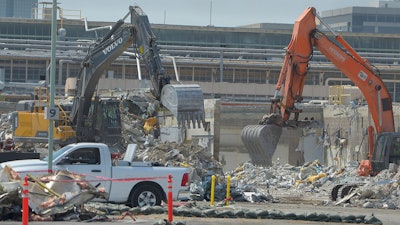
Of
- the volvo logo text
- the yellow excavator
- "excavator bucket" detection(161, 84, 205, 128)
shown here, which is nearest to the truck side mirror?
the yellow excavator

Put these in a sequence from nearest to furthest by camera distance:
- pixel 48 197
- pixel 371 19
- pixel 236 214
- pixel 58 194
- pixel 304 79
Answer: pixel 48 197, pixel 58 194, pixel 236 214, pixel 304 79, pixel 371 19

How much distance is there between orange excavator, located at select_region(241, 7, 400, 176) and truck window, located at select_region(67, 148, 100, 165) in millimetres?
16292

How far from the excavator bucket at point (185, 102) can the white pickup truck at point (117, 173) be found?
34.1 ft

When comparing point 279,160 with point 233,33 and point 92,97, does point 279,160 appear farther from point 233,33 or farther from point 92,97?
point 233,33

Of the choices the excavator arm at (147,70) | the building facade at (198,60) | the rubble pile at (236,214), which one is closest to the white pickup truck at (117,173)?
the rubble pile at (236,214)

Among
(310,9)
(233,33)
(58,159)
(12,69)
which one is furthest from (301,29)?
(233,33)

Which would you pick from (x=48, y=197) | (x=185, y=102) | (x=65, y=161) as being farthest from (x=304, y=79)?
(x=48, y=197)

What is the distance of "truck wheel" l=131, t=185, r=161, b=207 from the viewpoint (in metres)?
26.6

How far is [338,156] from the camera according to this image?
2137 inches

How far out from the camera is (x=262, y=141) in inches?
1742

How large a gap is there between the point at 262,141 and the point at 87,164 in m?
18.0

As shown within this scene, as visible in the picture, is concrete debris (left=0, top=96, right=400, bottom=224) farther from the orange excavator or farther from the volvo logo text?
the volvo logo text

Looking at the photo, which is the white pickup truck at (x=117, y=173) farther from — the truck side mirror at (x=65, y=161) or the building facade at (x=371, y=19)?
the building facade at (x=371, y=19)

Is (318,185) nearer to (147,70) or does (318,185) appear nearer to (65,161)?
(147,70)
